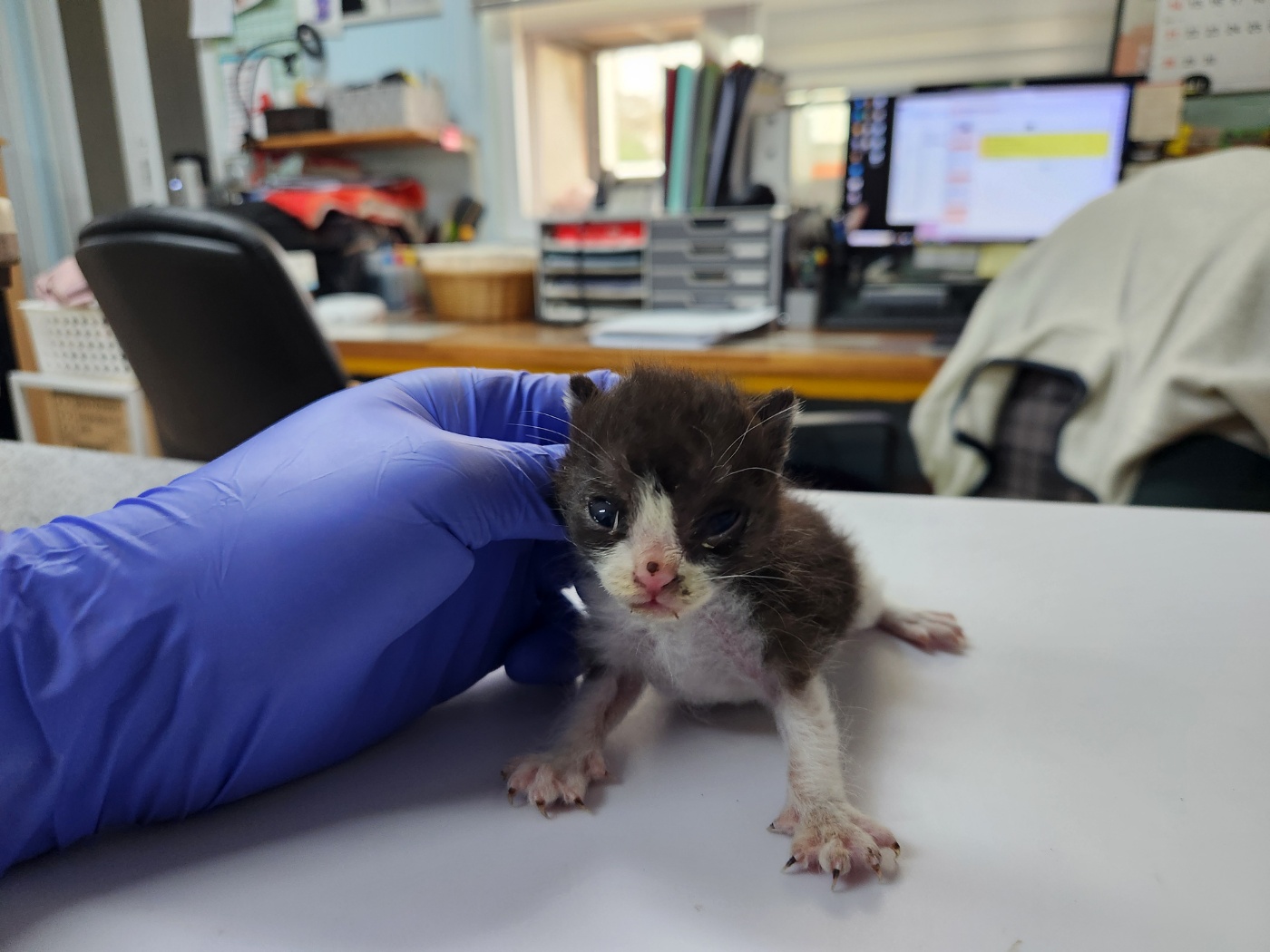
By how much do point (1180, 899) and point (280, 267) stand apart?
59.8 inches

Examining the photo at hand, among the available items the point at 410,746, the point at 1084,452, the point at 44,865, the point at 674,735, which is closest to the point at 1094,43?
the point at 1084,452

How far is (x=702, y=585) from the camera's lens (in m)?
0.63

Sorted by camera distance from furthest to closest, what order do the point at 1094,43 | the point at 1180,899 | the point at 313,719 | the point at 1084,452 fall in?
the point at 1094,43 → the point at 1084,452 → the point at 313,719 → the point at 1180,899

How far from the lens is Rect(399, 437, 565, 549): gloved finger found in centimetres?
66

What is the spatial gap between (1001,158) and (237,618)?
7.90ft

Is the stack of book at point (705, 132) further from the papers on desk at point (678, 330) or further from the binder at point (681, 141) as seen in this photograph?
the papers on desk at point (678, 330)

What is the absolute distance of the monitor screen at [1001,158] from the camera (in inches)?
85.6

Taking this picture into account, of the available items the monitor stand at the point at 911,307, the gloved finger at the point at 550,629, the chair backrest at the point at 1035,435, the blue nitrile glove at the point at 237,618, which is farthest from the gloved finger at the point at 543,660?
the monitor stand at the point at 911,307

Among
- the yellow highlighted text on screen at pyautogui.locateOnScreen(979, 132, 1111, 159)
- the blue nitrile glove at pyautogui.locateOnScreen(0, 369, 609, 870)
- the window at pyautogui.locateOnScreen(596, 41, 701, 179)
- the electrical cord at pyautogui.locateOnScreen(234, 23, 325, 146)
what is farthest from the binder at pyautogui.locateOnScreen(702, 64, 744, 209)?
the blue nitrile glove at pyautogui.locateOnScreen(0, 369, 609, 870)

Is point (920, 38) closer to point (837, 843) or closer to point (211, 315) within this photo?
point (211, 315)

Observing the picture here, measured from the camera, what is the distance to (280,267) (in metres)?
1.43

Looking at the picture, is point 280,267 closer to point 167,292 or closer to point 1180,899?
point 167,292

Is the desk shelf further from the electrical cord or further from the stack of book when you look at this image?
the stack of book

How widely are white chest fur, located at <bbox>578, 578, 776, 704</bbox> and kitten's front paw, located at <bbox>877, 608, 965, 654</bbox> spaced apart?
0.22 m
